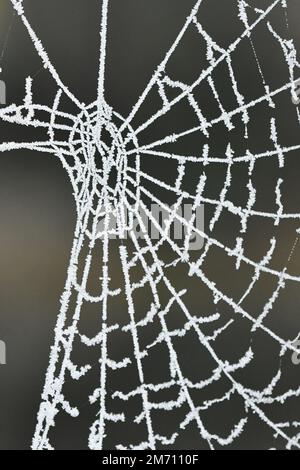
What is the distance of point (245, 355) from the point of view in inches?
35.2

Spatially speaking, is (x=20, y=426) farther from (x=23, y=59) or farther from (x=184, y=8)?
(x=184, y=8)

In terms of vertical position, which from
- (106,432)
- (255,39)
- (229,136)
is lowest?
(106,432)

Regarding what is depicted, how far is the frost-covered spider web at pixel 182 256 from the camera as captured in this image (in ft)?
2.72

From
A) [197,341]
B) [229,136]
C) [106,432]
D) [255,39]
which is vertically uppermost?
[255,39]

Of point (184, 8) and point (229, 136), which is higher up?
point (184, 8)

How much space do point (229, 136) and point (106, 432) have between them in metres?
0.39

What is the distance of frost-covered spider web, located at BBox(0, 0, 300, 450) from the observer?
83 cm

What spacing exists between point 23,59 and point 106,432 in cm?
45

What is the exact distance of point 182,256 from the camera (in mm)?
865

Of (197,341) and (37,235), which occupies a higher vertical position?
(37,235)

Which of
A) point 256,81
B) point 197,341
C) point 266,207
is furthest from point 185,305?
point 256,81

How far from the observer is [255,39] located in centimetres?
88

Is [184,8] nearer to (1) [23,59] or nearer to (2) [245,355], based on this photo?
(1) [23,59]

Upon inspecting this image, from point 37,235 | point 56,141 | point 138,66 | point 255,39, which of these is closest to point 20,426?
point 37,235
